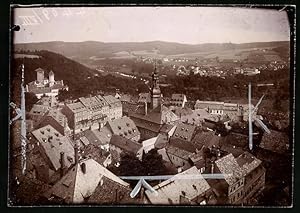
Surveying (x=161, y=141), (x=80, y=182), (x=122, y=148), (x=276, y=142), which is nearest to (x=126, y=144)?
(x=122, y=148)

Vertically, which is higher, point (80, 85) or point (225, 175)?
point (80, 85)

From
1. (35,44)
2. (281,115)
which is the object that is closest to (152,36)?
(35,44)

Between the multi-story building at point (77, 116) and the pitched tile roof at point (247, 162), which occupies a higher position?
the multi-story building at point (77, 116)

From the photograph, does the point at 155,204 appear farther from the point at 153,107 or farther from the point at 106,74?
the point at 106,74

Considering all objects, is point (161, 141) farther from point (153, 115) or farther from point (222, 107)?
point (222, 107)

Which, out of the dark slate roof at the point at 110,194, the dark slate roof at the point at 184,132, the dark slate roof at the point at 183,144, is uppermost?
the dark slate roof at the point at 184,132

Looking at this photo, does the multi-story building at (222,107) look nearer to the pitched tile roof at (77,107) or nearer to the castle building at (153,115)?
the castle building at (153,115)

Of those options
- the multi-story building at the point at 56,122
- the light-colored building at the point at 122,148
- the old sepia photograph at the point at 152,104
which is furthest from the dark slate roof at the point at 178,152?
the multi-story building at the point at 56,122
